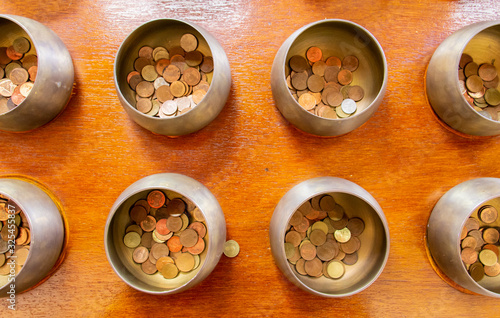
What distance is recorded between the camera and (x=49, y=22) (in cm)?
114

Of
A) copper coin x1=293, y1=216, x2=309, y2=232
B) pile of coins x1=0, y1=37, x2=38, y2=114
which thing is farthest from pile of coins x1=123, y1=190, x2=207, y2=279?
pile of coins x1=0, y1=37, x2=38, y2=114

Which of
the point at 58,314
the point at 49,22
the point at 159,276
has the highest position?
the point at 49,22

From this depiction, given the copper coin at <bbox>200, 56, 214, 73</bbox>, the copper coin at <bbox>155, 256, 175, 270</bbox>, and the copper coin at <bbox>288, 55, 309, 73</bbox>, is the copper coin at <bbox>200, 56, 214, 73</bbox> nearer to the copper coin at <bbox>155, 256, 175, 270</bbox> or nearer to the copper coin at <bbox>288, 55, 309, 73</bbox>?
the copper coin at <bbox>288, 55, 309, 73</bbox>

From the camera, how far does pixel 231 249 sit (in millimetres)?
1134

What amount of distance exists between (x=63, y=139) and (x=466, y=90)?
1.43m

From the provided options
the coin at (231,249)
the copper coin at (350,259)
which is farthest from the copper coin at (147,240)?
the copper coin at (350,259)

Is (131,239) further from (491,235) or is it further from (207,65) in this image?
(491,235)

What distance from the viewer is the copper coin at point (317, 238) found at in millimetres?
1136

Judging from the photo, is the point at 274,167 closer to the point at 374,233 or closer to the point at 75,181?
the point at 374,233

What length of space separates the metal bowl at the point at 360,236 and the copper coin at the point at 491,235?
15.7 inches

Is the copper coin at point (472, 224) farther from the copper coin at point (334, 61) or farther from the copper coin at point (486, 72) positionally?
the copper coin at point (334, 61)

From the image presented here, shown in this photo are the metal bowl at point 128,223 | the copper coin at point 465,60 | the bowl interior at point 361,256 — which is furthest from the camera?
the copper coin at point 465,60

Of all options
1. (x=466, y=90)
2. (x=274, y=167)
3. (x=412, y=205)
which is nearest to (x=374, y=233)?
(x=412, y=205)

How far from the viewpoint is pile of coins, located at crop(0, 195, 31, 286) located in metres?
1.09
